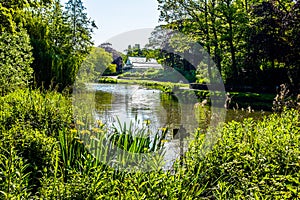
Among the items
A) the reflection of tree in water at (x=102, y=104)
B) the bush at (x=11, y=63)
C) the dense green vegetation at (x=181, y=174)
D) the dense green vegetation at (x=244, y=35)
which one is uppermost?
the dense green vegetation at (x=244, y=35)

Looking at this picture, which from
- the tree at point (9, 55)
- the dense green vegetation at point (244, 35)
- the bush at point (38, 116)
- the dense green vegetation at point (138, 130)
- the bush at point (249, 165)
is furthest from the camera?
the dense green vegetation at point (244, 35)

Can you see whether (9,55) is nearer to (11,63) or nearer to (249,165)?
(11,63)

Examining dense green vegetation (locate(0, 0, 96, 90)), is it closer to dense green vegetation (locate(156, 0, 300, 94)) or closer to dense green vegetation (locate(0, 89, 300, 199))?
dense green vegetation (locate(0, 89, 300, 199))

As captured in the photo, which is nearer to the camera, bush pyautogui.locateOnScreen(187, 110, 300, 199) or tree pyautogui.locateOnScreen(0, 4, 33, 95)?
bush pyautogui.locateOnScreen(187, 110, 300, 199)

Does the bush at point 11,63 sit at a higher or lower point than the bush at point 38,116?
higher

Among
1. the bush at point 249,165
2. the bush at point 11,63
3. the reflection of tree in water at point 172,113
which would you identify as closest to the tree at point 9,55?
the bush at point 11,63

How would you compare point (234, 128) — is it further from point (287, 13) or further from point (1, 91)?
point (287, 13)

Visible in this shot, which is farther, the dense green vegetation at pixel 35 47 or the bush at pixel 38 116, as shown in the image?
the dense green vegetation at pixel 35 47

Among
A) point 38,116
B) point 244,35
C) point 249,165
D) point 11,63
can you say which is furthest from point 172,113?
point 249,165

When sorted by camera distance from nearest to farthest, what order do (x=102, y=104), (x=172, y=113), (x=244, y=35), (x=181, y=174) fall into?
(x=181, y=174)
(x=172, y=113)
(x=102, y=104)
(x=244, y=35)

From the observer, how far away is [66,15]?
24.7 metres

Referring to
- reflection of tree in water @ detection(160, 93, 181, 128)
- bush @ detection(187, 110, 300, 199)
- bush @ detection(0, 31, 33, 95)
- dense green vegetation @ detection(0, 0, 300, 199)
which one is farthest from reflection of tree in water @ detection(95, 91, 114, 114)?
bush @ detection(187, 110, 300, 199)

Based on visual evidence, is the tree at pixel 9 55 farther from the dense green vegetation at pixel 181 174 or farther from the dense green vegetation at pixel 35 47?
the dense green vegetation at pixel 181 174

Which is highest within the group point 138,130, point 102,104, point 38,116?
point 38,116
